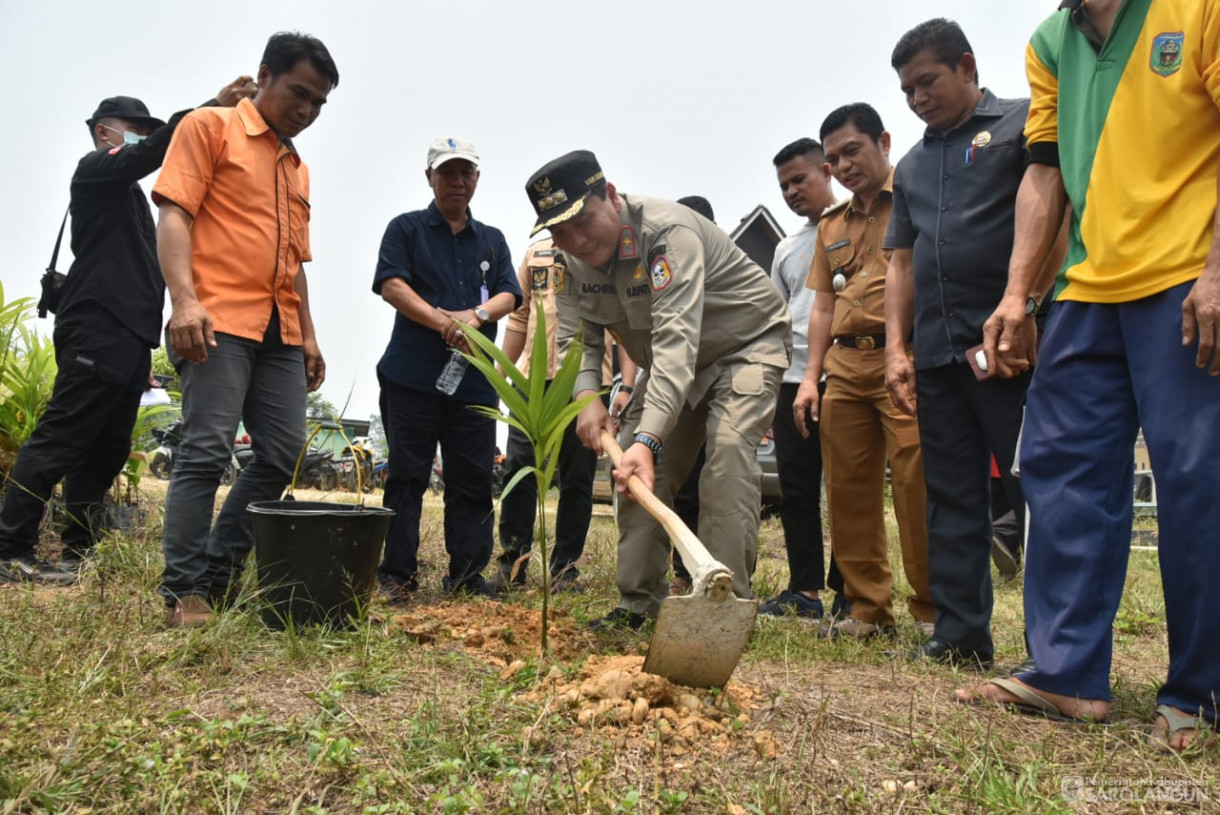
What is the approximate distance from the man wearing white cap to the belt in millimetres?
1583

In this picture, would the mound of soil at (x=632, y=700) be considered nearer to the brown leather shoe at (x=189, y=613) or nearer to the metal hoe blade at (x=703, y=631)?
the metal hoe blade at (x=703, y=631)

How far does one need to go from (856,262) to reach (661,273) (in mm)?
1047

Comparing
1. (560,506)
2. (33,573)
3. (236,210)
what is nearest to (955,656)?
(560,506)

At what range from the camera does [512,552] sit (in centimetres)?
419

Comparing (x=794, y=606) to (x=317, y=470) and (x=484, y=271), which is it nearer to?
(x=484, y=271)

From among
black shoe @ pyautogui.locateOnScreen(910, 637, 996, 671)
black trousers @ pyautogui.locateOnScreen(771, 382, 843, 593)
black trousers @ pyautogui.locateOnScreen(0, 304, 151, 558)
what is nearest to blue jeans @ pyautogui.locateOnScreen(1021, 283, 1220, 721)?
black shoe @ pyautogui.locateOnScreen(910, 637, 996, 671)

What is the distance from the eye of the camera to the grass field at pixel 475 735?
1.62m

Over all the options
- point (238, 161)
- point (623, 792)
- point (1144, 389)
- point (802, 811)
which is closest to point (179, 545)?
point (238, 161)

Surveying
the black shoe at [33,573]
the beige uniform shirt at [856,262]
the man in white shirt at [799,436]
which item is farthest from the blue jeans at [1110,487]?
the black shoe at [33,573]

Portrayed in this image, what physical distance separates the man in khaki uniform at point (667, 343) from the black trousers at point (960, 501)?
59 centimetres

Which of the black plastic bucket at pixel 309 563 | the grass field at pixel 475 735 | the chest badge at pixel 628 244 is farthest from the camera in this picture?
the chest badge at pixel 628 244

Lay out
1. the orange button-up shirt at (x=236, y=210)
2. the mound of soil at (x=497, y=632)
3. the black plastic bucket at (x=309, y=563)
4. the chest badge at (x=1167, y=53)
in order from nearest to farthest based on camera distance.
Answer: the chest badge at (x=1167, y=53)
the mound of soil at (x=497, y=632)
the black plastic bucket at (x=309, y=563)
the orange button-up shirt at (x=236, y=210)

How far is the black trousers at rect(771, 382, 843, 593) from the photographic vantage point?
4.00 meters

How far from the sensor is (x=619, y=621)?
10.3ft
